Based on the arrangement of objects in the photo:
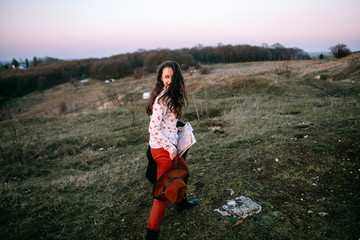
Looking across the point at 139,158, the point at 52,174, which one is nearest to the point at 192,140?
the point at 139,158

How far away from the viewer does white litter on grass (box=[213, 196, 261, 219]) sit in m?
2.45

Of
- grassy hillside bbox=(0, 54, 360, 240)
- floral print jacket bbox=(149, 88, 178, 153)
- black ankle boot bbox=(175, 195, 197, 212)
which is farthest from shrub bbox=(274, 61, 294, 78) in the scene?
floral print jacket bbox=(149, 88, 178, 153)

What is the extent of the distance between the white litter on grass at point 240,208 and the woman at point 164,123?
2.86ft

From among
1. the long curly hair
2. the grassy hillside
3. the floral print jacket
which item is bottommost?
the grassy hillside

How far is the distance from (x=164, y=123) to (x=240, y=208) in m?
1.45

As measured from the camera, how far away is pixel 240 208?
8.25ft

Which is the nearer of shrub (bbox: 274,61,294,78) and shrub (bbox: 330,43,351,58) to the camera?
shrub (bbox: 274,61,294,78)

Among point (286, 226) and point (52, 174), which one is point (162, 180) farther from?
point (52, 174)

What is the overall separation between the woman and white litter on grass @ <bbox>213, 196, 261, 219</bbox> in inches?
34.3

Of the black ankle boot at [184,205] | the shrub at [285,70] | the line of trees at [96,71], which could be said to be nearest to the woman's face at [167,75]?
the black ankle boot at [184,205]

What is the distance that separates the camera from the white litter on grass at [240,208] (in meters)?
2.45

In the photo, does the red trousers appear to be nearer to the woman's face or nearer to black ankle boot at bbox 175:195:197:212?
black ankle boot at bbox 175:195:197:212

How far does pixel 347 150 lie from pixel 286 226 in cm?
228

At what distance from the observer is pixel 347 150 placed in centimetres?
349
